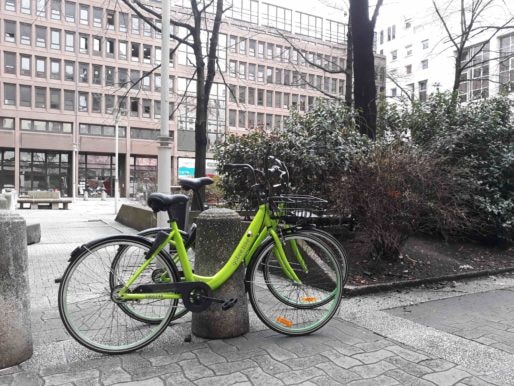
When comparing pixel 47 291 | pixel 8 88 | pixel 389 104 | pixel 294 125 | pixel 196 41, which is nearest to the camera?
pixel 47 291

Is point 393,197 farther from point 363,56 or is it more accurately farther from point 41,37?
point 41,37

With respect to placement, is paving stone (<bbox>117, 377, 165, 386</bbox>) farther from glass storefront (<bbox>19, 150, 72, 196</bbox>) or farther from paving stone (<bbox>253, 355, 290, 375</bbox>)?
glass storefront (<bbox>19, 150, 72, 196</bbox>)

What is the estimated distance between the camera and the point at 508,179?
7645 mm

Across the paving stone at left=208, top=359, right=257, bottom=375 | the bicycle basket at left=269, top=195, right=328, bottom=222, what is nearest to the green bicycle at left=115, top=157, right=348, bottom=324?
the bicycle basket at left=269, top=195, right=328, bottom=222

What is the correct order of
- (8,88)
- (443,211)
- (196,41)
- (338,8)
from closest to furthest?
(443,211)
(196,41)
(338,8)
(8,88)

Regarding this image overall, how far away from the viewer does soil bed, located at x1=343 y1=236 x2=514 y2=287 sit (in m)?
5.71

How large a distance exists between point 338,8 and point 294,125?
9.61 m

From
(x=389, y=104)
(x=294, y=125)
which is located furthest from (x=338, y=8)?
(x=294, y=125)

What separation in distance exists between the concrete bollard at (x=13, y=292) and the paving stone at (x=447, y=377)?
9.10 ft

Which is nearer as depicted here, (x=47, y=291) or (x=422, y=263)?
(x=47, y=291)

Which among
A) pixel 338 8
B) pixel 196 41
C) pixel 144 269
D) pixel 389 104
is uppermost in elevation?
pixel 338 8

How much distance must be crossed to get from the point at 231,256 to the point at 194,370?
917 millimetres

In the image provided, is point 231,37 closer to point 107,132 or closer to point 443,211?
point 107,132

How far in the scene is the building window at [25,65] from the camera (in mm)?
48625
